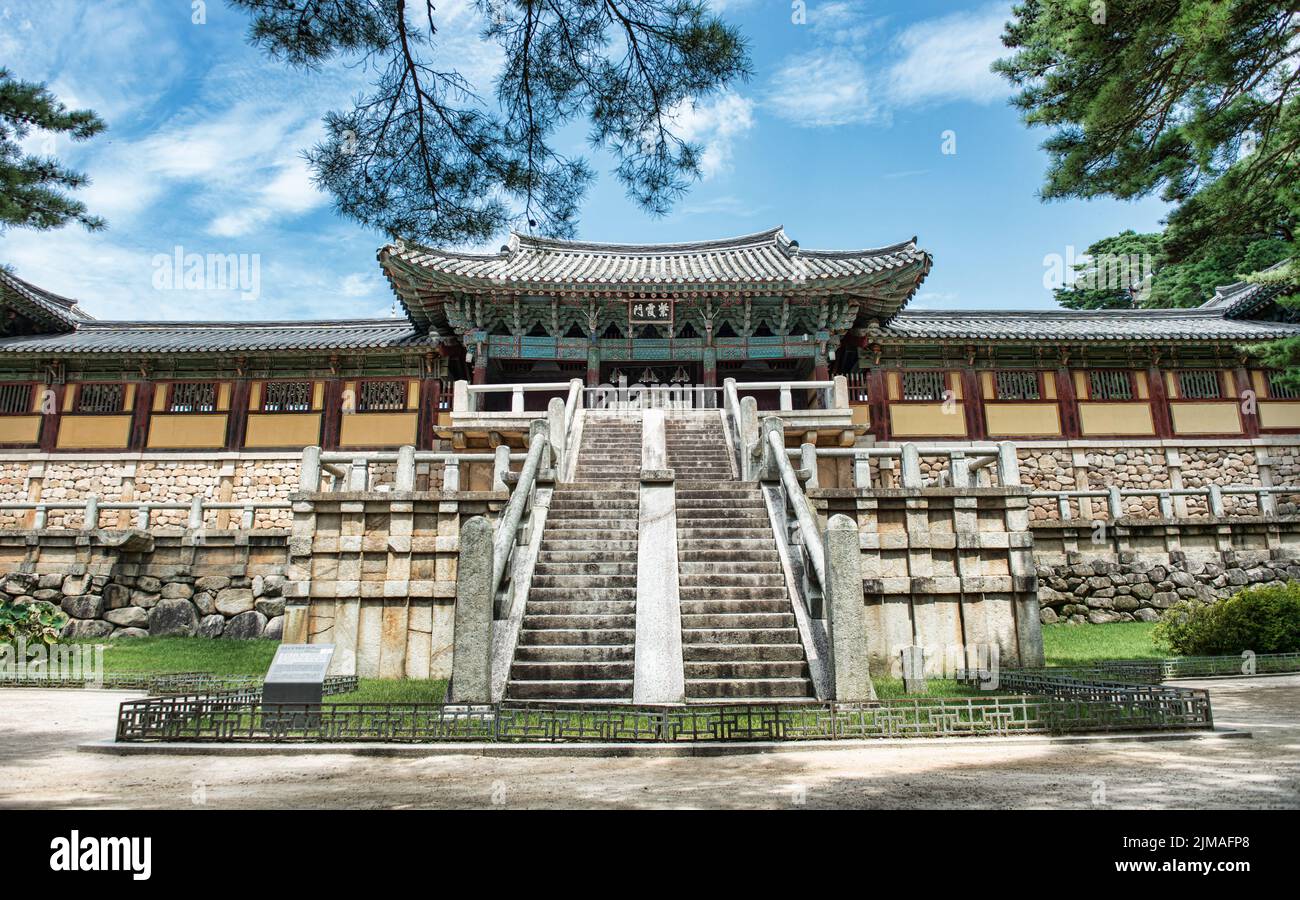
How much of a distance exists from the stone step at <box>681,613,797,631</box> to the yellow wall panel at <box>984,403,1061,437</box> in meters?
14.8

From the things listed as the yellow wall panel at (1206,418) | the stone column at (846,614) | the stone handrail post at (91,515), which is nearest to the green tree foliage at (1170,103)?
the stone column at (846,614)

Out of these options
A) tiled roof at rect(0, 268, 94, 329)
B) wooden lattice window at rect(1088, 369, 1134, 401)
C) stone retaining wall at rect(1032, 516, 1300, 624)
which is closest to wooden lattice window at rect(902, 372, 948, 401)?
wooden lattice window at rect(1088, 369, 1134, 401)

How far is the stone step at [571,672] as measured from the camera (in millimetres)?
8391

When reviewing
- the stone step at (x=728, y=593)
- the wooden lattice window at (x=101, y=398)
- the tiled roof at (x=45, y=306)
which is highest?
the tiled roof at (x=45, y=306)

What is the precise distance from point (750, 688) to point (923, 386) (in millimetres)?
15751

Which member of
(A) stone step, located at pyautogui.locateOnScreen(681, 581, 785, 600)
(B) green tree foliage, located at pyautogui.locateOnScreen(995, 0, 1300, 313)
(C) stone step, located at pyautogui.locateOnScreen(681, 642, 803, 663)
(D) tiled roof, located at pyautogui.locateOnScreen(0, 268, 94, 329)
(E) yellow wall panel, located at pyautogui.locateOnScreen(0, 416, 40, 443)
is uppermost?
(D) tiled roof, located at pyautogui.locateOnScreen(0, 268, 94, 329)

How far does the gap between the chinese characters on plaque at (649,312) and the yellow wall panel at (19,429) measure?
1631cm

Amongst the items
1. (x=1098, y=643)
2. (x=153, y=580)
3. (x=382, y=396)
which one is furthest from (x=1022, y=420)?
(x=153, y=580)

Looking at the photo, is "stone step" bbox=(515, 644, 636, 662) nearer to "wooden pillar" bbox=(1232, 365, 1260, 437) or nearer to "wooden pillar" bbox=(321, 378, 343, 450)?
"wooden pillar" bbox=(321, 378, 343, 450)

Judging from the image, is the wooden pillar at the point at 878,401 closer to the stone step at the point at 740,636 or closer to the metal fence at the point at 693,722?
the stone step at the point at 740,636

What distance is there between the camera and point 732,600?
376 inches

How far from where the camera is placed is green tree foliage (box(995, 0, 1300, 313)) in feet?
19.8

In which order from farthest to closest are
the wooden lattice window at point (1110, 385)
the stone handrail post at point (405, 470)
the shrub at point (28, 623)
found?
the wooden lattice window at point (1110, 385)
the stone handrail post at point (405, 470)
the shrub at point (28, 623)
